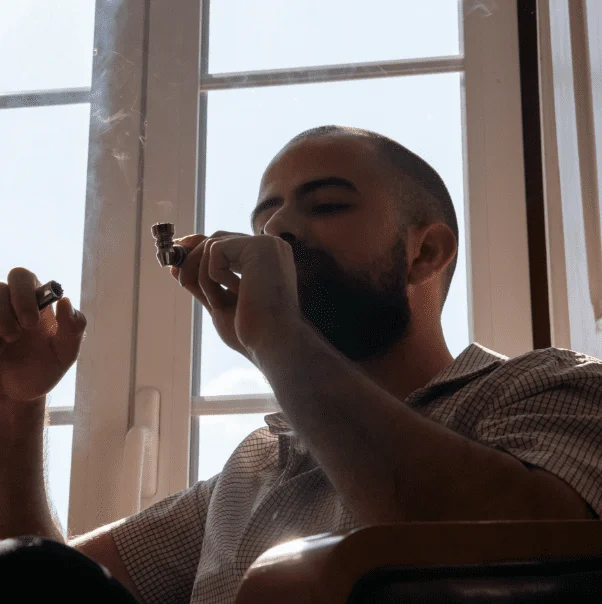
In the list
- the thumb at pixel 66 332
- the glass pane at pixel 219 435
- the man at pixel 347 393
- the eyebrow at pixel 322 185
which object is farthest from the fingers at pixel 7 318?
the glass pane at pixel 219 435

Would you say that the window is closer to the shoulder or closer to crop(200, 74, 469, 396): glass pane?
crop(200, 74, 469, 396): glass pane

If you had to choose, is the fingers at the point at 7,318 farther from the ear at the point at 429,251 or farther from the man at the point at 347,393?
the ear at the point at 429,251

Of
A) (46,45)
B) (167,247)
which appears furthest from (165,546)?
(46,45)

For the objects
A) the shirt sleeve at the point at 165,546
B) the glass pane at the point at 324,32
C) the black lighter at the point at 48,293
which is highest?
the glass pane at the point at 324,32

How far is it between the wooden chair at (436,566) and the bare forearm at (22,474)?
37.7 inches

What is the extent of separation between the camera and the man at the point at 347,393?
3.15 ft

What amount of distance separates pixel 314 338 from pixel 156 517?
1.67 feet

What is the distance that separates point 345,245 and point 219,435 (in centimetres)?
52

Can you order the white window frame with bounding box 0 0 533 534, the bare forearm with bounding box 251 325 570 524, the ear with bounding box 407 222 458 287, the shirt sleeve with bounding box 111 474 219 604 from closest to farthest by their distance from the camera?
the bare forearm with bounding box 251 325 570 524 < the shirt sleeve with bounding box 111 474 219 604 < the ear with bounding box 407 222 458 287 < the white window frame with bounding box 0 0 533 534

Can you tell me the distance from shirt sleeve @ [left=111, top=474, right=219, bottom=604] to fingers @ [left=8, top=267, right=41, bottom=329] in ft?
1.26

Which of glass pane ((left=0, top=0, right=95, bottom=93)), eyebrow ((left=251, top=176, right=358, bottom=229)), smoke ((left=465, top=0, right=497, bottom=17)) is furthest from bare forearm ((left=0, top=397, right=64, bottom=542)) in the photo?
smoke ((left=465, top=0, right=497, bottom=17))

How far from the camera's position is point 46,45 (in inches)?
78.3

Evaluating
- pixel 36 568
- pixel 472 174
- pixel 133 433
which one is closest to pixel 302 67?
pixel 472 174

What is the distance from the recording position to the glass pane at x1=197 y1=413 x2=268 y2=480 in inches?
68.8
